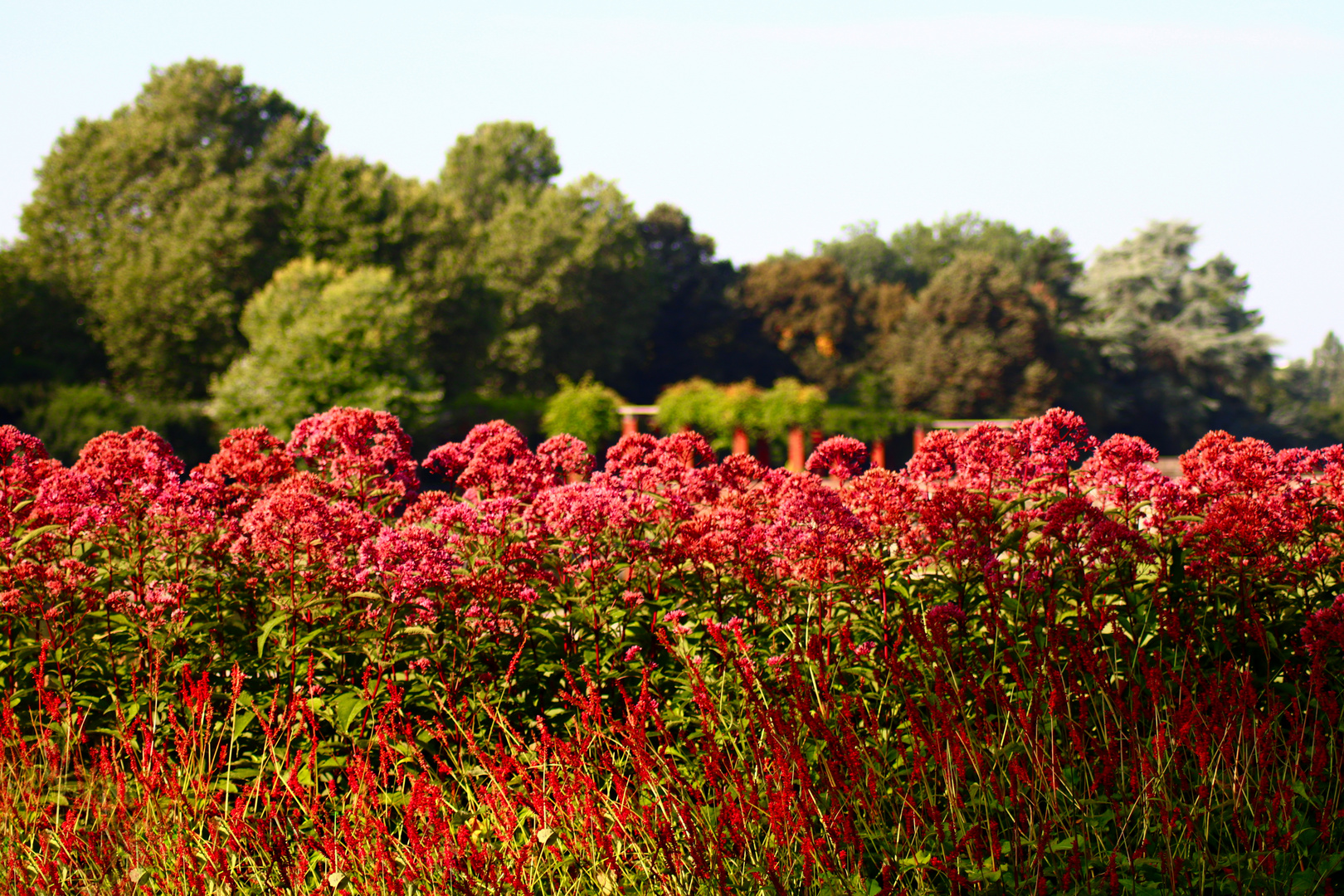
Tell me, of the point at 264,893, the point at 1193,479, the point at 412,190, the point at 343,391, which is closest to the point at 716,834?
the point at 264,893

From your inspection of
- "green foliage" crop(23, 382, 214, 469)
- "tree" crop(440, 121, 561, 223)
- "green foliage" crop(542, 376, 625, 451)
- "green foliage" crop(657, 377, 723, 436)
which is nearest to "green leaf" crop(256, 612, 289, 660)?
"green foliage" crop(23, 382, 214, 469)

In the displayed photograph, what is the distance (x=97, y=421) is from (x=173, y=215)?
42.2 feet

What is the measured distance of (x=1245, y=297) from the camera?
59812 mm

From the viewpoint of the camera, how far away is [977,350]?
1869 inches

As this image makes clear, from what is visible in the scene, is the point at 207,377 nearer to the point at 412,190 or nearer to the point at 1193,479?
the point at 412,190

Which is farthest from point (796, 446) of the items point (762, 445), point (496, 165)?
point (496, 165)

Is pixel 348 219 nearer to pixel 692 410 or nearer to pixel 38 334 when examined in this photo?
pixel 38 334

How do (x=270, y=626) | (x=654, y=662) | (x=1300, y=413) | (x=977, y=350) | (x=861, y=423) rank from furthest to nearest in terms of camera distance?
1. (x=1300, y=413)
2. (x=977, y=350)
3. (x=861, y=423)
4. (x=654, y=662)
5. (x=270, y=626)

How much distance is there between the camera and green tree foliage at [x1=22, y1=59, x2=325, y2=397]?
3164cm

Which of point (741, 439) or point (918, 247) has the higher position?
point (918, 247)

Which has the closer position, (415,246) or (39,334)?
(39,334)

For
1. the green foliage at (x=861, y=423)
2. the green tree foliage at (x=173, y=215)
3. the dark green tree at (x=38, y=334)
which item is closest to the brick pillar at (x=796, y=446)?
the green foliage at (x=861, y=423)

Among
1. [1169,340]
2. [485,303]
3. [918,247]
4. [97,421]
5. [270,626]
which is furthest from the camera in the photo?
[918,247]

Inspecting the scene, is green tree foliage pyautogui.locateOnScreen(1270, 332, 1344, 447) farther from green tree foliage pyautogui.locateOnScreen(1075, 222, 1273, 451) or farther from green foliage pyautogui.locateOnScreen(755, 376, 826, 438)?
green foliage pyautogui.locateOnScreen(755, 376, 826, 438)
